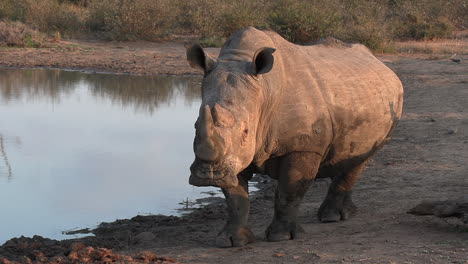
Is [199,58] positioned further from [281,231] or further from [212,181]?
[281,231]

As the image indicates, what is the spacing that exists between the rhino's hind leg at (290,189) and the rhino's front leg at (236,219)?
245 millimetres

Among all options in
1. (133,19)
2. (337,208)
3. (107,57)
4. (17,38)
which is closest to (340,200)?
(337,208)

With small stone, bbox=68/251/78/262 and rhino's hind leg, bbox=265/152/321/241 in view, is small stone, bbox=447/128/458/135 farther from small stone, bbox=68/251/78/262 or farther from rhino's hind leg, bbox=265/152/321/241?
small stone, bbox=68/251/78/262

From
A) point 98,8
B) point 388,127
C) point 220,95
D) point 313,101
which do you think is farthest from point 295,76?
point 98,8

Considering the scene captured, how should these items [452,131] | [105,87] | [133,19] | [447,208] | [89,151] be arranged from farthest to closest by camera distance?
[133,19] < [105,87] < [89,151] < [452,131] < [447,208]

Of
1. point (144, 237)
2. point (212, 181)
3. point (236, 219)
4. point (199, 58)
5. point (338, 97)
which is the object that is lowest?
point (144, 237)

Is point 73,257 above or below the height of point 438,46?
above

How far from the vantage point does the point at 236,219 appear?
628 cm

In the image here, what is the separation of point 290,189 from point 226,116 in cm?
114

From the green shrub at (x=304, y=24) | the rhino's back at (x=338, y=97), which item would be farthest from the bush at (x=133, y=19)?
the rhino's back at (x=338, y=97)

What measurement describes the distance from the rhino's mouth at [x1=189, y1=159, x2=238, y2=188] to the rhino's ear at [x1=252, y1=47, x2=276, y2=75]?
2.58 feet

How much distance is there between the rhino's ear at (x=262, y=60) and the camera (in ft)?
19.0

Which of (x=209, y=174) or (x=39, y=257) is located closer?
(x=209, y=174)

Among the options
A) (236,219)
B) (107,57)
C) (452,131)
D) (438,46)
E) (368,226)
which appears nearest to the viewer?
(236,219)
